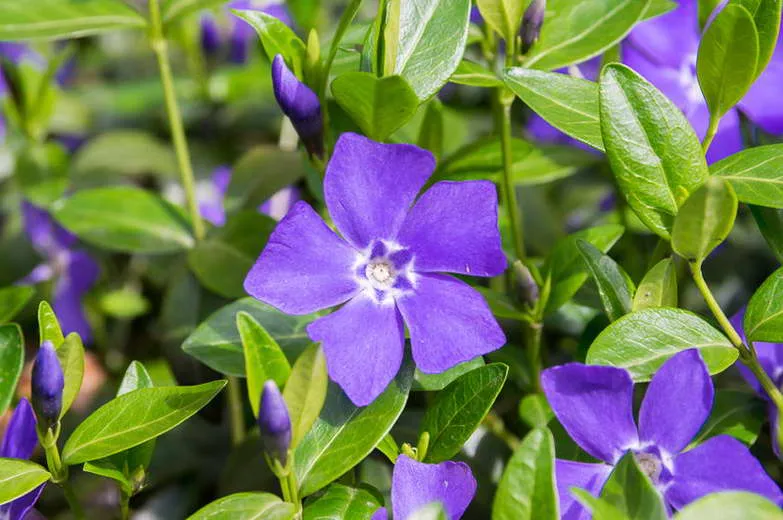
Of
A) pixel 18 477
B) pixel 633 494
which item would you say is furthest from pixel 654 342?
pixel 18 477

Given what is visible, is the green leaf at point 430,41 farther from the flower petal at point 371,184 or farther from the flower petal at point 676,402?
the flower petal at point 676,402

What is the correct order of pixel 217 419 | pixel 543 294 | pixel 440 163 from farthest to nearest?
pixel 217 419 < pixel 440 163 < pixel 543 294

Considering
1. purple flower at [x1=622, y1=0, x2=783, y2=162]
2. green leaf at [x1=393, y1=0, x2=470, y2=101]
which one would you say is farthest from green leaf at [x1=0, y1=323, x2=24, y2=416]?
purple flower at [x1=622, y1=0, x2=783, y2=162]

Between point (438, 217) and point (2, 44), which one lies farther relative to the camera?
point (2, 44)

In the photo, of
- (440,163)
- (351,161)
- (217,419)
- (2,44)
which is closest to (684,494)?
Answer: (351,161)

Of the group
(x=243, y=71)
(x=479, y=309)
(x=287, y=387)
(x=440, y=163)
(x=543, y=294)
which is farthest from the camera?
(x=243, y=71)

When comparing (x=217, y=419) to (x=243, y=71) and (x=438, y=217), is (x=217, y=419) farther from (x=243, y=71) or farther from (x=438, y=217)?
(x=243, y=71)

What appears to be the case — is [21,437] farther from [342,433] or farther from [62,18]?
[62,18]
